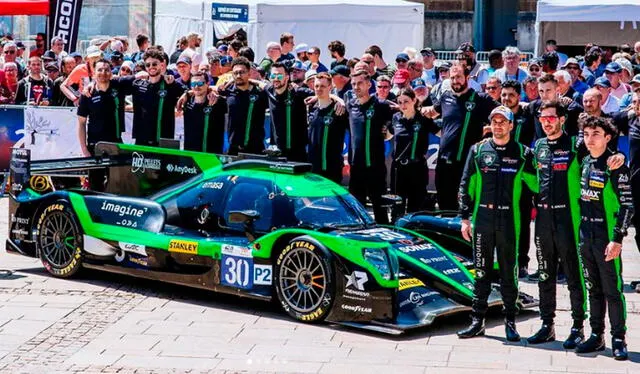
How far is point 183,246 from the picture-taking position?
10.9 meters

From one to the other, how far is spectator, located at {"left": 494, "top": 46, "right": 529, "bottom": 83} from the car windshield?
5.55 m

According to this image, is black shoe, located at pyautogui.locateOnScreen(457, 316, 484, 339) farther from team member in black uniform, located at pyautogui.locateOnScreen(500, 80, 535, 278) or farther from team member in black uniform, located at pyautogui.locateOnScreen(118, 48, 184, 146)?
team member in black uniform, located at pyautogui.locateOnScreen(118, 48, 184, 146)

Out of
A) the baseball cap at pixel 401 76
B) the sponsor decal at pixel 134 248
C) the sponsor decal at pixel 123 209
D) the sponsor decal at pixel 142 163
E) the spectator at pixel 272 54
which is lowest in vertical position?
the sponsor decal at pixel 134 248

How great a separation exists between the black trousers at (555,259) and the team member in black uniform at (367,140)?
11.3ft

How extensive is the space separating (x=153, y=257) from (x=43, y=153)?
6.57 m

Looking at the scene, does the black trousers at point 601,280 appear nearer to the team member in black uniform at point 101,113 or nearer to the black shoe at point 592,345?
the black shoe at point 592,345

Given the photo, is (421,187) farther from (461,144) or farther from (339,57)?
(339,57)

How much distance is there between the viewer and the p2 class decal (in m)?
10.5

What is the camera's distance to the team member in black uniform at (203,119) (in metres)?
13.7

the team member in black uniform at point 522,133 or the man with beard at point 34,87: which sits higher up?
the man with beard at point 34,87

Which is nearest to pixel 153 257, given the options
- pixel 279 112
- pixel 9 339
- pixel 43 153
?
pixel 9 339

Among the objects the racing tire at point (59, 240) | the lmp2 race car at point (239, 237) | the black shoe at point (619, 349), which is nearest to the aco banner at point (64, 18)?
the lmp2 race car at point (239, 237)

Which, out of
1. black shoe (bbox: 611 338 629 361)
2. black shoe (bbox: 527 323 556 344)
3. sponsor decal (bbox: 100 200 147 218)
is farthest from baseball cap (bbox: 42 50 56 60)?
black shoe (bbox: 611 338 629 361)

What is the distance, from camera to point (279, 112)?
533 inches
